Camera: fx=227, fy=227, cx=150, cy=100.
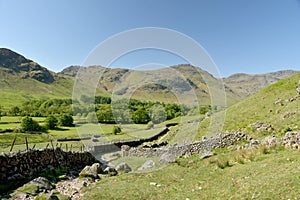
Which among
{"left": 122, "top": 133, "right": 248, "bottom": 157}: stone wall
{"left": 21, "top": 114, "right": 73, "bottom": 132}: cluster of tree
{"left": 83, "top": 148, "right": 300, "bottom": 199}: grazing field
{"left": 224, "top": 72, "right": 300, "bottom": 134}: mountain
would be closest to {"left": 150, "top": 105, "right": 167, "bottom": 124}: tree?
{"left": 21, "top": 114, "right": 73, "bottom": 132}: cluster of tree

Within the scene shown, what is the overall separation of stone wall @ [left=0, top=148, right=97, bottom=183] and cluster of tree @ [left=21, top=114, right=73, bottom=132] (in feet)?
185

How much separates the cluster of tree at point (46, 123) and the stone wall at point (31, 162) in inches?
2217

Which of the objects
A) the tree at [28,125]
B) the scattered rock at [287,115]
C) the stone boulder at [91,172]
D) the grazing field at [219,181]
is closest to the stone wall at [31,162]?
the stone boulder at [91,172]

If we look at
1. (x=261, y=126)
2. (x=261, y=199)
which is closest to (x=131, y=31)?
(x=261, y=126)

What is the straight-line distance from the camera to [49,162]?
20.3 metres

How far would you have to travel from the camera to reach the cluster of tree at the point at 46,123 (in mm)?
73506

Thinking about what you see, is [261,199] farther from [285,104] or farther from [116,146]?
[116,146]

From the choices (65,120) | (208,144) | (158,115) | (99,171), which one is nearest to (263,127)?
(208,144)

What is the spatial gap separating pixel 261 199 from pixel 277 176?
2.20 metres

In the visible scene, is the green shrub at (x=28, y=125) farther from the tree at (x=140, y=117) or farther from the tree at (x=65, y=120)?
the tree at (x=140, y=117)

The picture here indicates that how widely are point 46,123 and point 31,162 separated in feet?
228

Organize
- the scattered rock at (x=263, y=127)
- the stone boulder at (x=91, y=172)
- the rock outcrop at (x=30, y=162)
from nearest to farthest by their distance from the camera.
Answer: the rock outcrop at (x=30, y=162) → the stone boulder at (x=91, y=172) → the scattered rock at (x=263, y=127)

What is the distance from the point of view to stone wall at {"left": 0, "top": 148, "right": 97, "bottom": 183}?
1502 cm

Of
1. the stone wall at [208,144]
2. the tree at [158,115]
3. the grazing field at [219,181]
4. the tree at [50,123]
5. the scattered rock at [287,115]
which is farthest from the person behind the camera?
the tree at [50,123]
